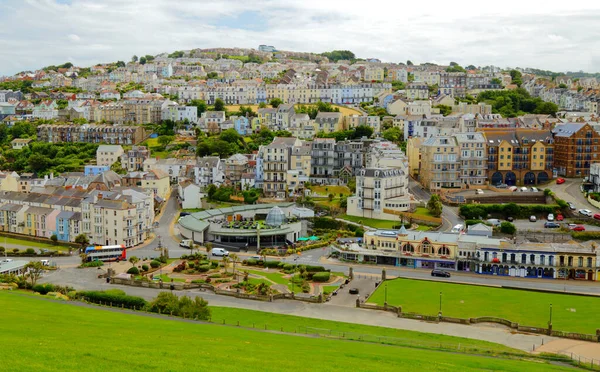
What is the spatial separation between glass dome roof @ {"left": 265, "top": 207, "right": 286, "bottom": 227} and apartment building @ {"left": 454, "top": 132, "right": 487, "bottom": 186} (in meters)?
24.4

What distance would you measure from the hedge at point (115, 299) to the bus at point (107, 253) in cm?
1480

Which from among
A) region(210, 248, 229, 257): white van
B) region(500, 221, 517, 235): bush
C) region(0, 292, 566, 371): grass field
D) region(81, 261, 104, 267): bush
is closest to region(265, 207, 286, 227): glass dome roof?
region(210, 248, 229, 257): white van

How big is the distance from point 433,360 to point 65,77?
159575 millimetres

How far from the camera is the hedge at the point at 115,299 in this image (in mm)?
40688

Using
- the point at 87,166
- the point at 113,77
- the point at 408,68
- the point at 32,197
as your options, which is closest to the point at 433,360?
the point at 32,197

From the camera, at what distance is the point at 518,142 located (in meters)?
80.1

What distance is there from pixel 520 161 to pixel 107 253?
48756 millimetres

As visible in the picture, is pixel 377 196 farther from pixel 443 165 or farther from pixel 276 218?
pixel 443 165

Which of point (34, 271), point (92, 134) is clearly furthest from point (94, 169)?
point (34, 271)

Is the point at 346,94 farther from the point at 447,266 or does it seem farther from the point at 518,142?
the point at 447,266

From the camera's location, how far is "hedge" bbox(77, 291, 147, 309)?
133 ft

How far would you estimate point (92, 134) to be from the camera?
110 meters

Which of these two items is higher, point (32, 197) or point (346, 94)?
point (346, 94)

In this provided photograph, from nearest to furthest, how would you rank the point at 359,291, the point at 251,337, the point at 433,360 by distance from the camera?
the point at 433,360
the point at 251,337
the point at 359,291
